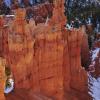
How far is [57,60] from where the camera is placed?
59.5ft

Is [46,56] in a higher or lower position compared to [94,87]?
higher

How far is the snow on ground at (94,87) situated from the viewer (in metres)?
20.9

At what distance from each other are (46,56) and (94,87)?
Result: 16.3 ft

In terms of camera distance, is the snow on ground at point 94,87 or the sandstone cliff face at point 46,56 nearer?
the sandstone cliff face at point 46,56

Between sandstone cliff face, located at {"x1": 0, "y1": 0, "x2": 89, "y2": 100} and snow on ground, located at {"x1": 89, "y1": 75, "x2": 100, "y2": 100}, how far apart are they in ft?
2.25

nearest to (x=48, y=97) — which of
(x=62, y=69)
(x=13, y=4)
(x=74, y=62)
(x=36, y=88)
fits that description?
(x=36, y=88)

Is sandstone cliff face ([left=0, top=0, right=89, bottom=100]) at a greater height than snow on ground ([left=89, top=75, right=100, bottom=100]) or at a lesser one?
greater

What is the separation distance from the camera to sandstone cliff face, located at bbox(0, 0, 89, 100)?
644 inches

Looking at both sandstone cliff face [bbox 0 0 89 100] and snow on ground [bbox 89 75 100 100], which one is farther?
snow on ground [bbox 89 75 100 100]

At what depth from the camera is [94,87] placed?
22109 millimetres

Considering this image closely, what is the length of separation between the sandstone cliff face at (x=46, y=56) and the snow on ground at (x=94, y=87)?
27.0 inches

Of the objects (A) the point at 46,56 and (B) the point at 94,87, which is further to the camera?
(B) the point at 94,87

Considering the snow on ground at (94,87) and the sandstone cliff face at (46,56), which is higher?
the sandstone cliff face at (46,56)

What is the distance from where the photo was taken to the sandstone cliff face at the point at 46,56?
16.4 m
